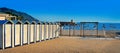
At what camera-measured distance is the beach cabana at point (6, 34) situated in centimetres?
1870

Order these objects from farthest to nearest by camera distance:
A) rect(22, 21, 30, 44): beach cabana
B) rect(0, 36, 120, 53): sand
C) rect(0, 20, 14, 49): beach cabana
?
rect(22, 21, 30, 44): beach cabana
rect(0, 20, 14, 49): beach cabana
rect(0, 36, 120, 53): sand

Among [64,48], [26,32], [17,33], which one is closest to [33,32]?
[26,32]

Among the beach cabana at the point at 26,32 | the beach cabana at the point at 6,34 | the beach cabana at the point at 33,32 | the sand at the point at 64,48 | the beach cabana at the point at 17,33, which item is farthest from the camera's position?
the beach cabana at the point at 33,32

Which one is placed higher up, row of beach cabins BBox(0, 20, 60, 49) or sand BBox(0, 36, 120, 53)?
row of beach cabins BBox(0, 20, 60, 49)

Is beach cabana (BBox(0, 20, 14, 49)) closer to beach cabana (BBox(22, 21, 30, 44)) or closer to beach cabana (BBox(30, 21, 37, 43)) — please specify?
beach cabana (BBox(22, 21, 30, 44))

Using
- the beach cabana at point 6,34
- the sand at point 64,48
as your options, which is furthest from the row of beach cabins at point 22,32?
the sand at point 64,48

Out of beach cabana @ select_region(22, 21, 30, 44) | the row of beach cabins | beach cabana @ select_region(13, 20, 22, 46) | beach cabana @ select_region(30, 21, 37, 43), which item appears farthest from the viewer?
beach cabana @ select_region(30, 21, 37, 43)

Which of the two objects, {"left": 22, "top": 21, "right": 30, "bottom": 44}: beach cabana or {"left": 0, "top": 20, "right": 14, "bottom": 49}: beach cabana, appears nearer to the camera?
{"left": 0, "top": 20, "right": 14, "bottom": 49}: beach cabana

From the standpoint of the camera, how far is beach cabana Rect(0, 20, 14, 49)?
1870cm

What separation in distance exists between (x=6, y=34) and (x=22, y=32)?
283 cm

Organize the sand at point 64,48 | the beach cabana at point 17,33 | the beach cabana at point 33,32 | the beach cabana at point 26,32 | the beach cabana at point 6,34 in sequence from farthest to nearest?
the beach cabana at point 33,32, the beach cabana at point 26,32, the beach cabana at point 17,33, the beach cabana at point 6,34, the sand at point 64,48

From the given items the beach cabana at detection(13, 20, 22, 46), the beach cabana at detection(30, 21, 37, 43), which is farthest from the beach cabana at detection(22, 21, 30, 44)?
the beach cabana at detection(30, 21, 37, 43)

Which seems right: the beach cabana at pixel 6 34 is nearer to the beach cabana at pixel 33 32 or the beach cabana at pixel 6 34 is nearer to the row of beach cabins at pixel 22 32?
the row of beach cabins at pixel 22 32

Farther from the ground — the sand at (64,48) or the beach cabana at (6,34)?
the beach cabana at (6,34)
